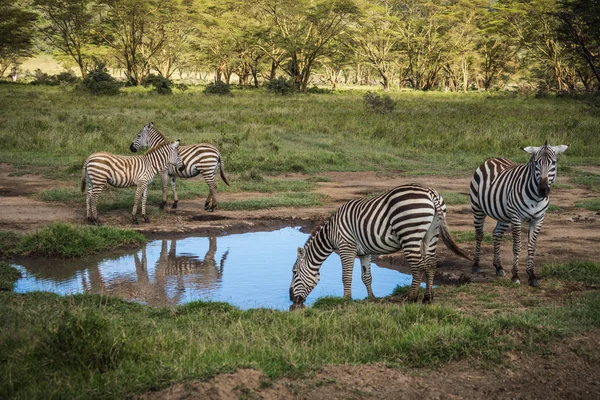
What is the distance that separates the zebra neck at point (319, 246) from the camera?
8.26m

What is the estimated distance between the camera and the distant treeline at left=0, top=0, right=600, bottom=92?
178 ft

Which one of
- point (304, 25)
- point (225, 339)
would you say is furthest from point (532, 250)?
point (304, 25)

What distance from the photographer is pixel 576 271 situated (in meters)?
8.76

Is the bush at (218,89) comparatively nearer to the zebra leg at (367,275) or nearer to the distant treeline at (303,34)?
the distant treeline at (303,34)

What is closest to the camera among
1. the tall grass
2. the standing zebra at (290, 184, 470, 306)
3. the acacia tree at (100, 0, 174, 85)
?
the standing zebra at (290, 184, 470, 306)

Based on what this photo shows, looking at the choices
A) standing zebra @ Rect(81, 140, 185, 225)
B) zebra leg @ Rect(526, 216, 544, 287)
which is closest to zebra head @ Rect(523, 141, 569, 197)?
zebra leg @ Rect(526, 216, 544, 287)

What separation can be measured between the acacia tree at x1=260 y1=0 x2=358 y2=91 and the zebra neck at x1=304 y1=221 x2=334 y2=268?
46721 millimetres

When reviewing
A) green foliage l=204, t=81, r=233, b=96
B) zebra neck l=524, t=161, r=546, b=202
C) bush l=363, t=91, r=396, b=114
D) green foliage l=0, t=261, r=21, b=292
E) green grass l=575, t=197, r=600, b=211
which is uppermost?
green foliage l=204, t=81, r=233, b=96

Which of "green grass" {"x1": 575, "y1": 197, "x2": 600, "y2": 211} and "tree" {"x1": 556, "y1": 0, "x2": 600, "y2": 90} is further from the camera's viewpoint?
"tree" {"x1": 556, "y1": 0, "x2": 600, "y2": 90}

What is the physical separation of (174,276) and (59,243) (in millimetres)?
1998

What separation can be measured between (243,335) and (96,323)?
1.26 metres

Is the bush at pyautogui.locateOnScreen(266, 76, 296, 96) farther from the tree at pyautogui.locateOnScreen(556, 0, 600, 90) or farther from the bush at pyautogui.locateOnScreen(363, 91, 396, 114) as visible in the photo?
the tree at pyautogui.locateOnScreen(556, 0, 600, 90)

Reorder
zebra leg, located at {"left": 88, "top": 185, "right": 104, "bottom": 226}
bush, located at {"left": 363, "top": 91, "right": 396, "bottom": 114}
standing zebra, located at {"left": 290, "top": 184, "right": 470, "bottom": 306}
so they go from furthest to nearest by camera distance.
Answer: bush, located at {"left": 363, "top": 91, "right": 396, "bottom": 114}
zebra leg, located at {"left": 88, "top": 185, "right": 104, "bottom": 226}
standing zebra, located at {"left": 290, "top": 184, "right": 470, "bottom": 306}

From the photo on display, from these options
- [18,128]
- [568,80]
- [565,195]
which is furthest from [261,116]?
[568,80]
